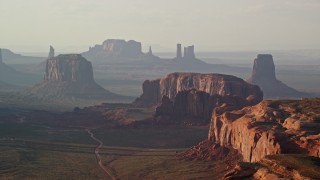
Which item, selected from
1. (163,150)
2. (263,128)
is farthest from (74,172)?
(263,128)

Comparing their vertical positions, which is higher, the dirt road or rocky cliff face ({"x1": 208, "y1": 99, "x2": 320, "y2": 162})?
rocky cliff face ({"x1": 208, "y1": 99, "x2": 320, "y2": 162})

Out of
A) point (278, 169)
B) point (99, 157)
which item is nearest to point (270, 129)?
point (278, 169)

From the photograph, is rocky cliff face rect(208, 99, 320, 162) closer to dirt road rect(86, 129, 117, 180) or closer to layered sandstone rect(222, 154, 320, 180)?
layered sandstone rect(222, 154, 320, 180)

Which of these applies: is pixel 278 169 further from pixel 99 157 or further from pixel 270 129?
pixel 99 157

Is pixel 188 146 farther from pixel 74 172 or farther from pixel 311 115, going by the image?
pixel 311 115

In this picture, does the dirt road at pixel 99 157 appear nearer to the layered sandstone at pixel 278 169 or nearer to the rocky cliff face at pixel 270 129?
the rocky cliff face at pixel 270 129

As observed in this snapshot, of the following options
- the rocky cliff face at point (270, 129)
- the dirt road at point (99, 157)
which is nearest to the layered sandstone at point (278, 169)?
the rocky cliff face at point (270, 129)

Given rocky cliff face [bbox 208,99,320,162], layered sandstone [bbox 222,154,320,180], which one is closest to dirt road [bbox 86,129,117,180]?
rocky cliff face [bbox 208,99,320,162]

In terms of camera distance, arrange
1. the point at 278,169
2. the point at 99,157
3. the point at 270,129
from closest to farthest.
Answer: the point at 278,169, the point at 270,129, the point at 99,157

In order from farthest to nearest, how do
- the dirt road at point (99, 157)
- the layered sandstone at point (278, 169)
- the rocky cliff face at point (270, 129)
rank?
1. the dirt road at point (99, 157)
2. the rocky cliff face at point (270, 129)
3. the layered sandstone at point (278, 169)
